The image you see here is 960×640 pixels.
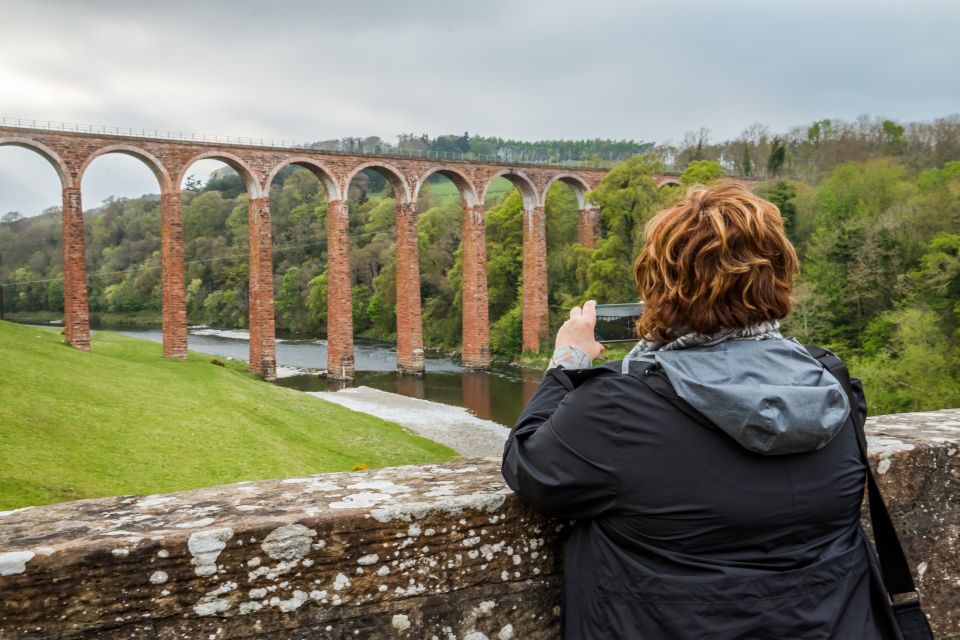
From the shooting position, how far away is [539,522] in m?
2.05

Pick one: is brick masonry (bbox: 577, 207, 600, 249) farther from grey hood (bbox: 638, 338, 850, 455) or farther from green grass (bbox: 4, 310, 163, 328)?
grey hood (bbox: 638, 338, 850, 455)

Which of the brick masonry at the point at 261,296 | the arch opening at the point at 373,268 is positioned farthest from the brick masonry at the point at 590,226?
the brick masonry at the point at 261,296

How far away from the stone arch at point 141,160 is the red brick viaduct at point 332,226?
0.04 m

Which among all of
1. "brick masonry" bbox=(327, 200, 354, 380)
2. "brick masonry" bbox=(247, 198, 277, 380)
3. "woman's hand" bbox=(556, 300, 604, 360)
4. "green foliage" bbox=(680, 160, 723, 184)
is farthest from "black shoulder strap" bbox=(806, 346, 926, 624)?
"green foliage" bbox=(680, 160, 723, 184)

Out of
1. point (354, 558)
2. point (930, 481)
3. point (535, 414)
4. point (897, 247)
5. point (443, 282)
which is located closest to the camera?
point (535, 414)

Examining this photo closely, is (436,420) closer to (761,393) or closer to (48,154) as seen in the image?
(48,154)

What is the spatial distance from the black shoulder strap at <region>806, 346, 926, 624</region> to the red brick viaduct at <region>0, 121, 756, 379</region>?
27.7 metres

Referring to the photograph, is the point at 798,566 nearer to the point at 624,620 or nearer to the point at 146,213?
the point at 624,620

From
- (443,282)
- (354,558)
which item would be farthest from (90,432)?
(443,282)

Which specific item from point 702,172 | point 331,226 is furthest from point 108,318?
point 702,172

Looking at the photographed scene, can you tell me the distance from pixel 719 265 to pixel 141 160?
31.6m

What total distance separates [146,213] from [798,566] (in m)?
83.4

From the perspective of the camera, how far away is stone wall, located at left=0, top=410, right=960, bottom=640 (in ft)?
5.45

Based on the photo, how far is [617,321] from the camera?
7.68 ft
